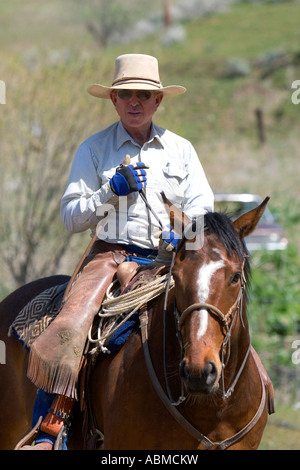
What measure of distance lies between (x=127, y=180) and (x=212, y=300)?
98 centimetres

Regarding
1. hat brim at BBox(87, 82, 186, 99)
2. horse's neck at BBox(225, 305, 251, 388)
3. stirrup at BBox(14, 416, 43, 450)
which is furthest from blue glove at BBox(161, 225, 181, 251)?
stirrup at BBox(14, 416, 43, 450)

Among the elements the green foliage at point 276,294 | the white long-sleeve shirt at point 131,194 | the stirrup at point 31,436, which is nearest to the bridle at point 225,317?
the white long-sleeve shirt at point 131,194

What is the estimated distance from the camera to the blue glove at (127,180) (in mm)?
4105

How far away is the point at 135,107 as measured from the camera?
4562mm

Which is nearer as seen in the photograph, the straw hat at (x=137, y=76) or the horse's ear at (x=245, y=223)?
the horse's ear at (x=245, y=223)

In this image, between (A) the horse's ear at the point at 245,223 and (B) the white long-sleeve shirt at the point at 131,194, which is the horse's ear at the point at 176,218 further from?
(B) the white long-sleeve shirt at the point at 131,194

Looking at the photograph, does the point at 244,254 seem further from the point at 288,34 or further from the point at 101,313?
the point at 288,34

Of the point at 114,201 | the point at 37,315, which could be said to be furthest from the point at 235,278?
the point at 37,315

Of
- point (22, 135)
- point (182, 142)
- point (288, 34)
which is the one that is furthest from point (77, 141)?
point (288, 34)

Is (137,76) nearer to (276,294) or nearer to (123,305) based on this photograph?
(123,305)

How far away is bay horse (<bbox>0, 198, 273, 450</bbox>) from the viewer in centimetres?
343

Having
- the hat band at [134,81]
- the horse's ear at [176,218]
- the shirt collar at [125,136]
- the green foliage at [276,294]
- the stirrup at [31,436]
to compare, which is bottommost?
the green foliage at [276,294]

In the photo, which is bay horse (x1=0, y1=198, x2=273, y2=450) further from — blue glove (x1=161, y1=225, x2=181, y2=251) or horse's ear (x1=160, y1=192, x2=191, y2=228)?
blue glove (x1=161, y1=225, x2=181, y2=251)

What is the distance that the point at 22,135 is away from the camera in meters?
13.3
